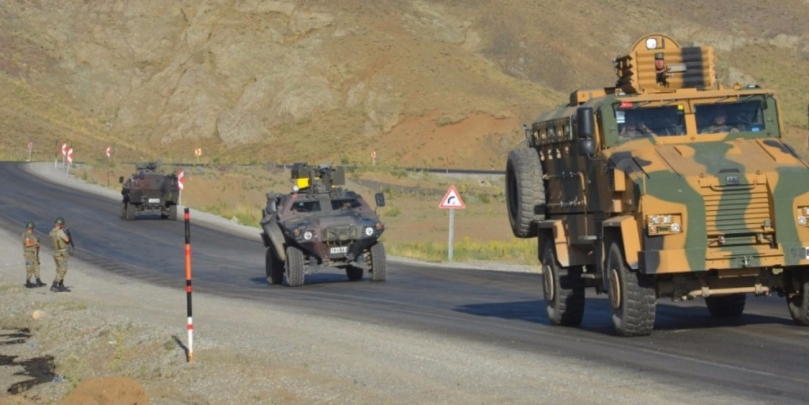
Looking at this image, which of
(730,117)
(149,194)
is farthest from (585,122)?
(149,194)

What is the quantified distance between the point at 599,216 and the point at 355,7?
90438 millimetres

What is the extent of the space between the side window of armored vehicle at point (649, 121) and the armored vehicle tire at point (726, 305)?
294 centimetres

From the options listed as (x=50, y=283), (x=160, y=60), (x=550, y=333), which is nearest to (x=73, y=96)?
(x=160, y=60)

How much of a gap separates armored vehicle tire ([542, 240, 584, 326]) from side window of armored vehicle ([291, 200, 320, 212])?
34.6ft

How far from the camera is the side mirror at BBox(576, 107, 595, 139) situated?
14320mm

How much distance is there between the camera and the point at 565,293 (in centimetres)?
1622

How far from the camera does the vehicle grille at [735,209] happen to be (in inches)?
533

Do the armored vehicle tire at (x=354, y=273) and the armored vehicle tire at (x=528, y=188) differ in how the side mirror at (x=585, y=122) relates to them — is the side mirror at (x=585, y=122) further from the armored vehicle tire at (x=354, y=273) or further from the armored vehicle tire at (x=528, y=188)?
the armored vehicle tire at (x=354, y=273)

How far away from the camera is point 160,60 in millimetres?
101562

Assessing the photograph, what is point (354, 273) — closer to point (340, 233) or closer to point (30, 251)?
point (340, 233)

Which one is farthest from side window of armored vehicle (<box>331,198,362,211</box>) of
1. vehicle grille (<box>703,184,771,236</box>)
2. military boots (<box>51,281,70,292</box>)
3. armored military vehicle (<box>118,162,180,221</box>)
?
armored military vehicle (<box>118,162,180,221</box>)

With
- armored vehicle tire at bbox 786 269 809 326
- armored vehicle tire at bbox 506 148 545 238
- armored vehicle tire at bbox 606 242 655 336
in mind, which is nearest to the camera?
armored vehicle tire at bbox 606 242 655 336

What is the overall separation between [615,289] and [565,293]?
1950 millimetres

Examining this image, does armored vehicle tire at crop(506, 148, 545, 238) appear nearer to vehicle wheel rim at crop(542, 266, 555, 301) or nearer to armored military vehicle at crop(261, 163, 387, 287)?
vehicle wheel rim at crop(542, 266, 555, 301)
